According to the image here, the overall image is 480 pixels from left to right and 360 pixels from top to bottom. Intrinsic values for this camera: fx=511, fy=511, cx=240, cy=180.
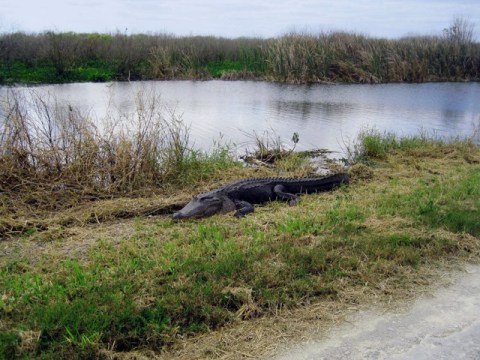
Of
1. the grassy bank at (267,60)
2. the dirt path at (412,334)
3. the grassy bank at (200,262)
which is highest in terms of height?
the grassy bank at (267,60)

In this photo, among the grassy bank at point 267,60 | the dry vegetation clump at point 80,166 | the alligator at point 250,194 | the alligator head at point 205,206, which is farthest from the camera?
the grassy bank at point 267,60

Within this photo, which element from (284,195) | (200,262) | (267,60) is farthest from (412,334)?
(267,60)

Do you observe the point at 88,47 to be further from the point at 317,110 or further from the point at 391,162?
the point at 391,162

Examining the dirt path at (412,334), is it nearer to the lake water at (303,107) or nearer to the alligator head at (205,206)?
the alligator head at (205,206)

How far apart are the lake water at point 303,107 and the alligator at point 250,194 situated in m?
3.07

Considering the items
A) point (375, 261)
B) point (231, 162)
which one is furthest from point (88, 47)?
point (375, 261)

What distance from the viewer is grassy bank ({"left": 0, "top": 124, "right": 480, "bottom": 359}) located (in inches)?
138

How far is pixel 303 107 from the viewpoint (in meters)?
17.9

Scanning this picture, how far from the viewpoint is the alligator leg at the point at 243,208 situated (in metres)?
6.52

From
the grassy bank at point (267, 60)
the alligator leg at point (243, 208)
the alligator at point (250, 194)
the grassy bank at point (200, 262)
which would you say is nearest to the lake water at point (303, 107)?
the grassy bank at point (267, 60)

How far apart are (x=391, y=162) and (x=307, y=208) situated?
12.0ft

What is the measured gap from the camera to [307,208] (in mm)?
6469

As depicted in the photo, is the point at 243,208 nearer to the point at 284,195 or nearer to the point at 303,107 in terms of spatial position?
the point at 284,195

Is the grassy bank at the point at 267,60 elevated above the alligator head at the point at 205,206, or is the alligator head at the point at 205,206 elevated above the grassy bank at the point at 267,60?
the grassy bank at the point at 267,60
